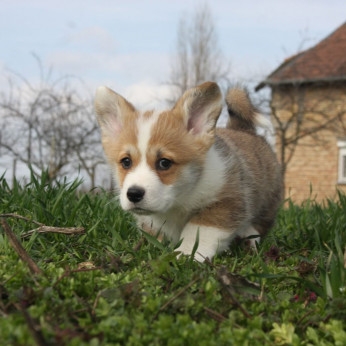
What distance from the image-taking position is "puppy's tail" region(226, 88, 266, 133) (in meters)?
4.90

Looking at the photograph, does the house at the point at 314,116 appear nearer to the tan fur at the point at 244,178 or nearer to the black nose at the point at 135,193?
the tan fur at the point at 244,178

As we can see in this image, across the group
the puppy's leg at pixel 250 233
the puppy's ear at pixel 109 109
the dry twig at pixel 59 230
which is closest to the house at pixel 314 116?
the puppy's leg at pixel 250 233

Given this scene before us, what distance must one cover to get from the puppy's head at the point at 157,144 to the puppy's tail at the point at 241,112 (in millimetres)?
1436

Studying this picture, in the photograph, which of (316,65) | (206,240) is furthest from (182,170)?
(316,65)

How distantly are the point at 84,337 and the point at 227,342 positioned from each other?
527 mm

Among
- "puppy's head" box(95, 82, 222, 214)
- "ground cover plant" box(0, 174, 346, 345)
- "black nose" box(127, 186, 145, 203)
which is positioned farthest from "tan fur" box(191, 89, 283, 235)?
"black nose" box(127, 186, 145, 203)

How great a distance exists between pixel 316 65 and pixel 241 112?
603 inches

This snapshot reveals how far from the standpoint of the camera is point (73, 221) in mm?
3594

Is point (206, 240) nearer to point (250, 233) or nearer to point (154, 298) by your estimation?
point (250, 233)

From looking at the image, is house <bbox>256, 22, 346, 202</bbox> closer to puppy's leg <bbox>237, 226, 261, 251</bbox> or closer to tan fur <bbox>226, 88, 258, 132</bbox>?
tan fur <bbox>226, 88, 258, 132</bbox>

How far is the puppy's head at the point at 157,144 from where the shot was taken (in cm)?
310

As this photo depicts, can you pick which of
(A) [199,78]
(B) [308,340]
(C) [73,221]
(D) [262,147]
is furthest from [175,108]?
(A) [199,78]

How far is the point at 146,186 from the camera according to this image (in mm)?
3031

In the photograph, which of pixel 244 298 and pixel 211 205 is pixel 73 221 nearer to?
pixel 211 205
